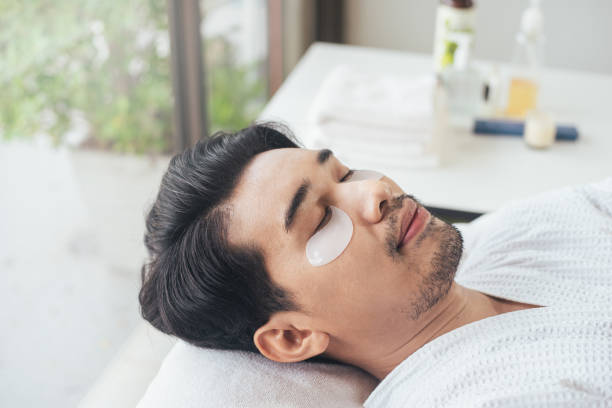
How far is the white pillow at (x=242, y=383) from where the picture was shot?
919mm

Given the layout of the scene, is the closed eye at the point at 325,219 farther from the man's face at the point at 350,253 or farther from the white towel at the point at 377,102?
the white towel at the point at 377,102

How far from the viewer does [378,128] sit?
1549mm

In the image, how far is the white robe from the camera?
0.85 m

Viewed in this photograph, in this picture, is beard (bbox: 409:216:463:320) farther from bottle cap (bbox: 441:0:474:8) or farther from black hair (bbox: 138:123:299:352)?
bottle cap (bbox: 441:0:474:8)

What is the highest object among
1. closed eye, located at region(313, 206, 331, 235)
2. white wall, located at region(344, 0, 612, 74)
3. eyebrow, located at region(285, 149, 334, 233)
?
eyebrow, located at region(285, 149, 334, 233)

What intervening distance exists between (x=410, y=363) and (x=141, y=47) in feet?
5.39

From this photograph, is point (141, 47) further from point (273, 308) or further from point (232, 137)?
point (273, 308)

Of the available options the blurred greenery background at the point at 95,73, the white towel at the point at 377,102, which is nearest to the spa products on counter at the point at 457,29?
the white towel at the point at 377,102

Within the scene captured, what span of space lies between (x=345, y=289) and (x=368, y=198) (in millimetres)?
154

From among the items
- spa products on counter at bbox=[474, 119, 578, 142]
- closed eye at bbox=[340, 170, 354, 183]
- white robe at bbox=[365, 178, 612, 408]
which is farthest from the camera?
spa products on counter at bbox=[474, 119, 578, 142]

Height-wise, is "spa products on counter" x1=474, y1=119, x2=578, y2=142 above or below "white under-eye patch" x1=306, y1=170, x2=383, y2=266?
below

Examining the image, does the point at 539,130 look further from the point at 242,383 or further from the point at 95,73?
the point at 95,73

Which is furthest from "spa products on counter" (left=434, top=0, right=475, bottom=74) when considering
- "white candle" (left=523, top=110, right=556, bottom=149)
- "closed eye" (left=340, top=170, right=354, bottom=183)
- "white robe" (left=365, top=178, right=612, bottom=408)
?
"closed eye" (left=340, top=170, right=354, bottom=183)

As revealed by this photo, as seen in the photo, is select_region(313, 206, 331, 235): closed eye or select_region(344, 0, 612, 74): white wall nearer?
select_region(313, 206, 331, 235): closed eye
